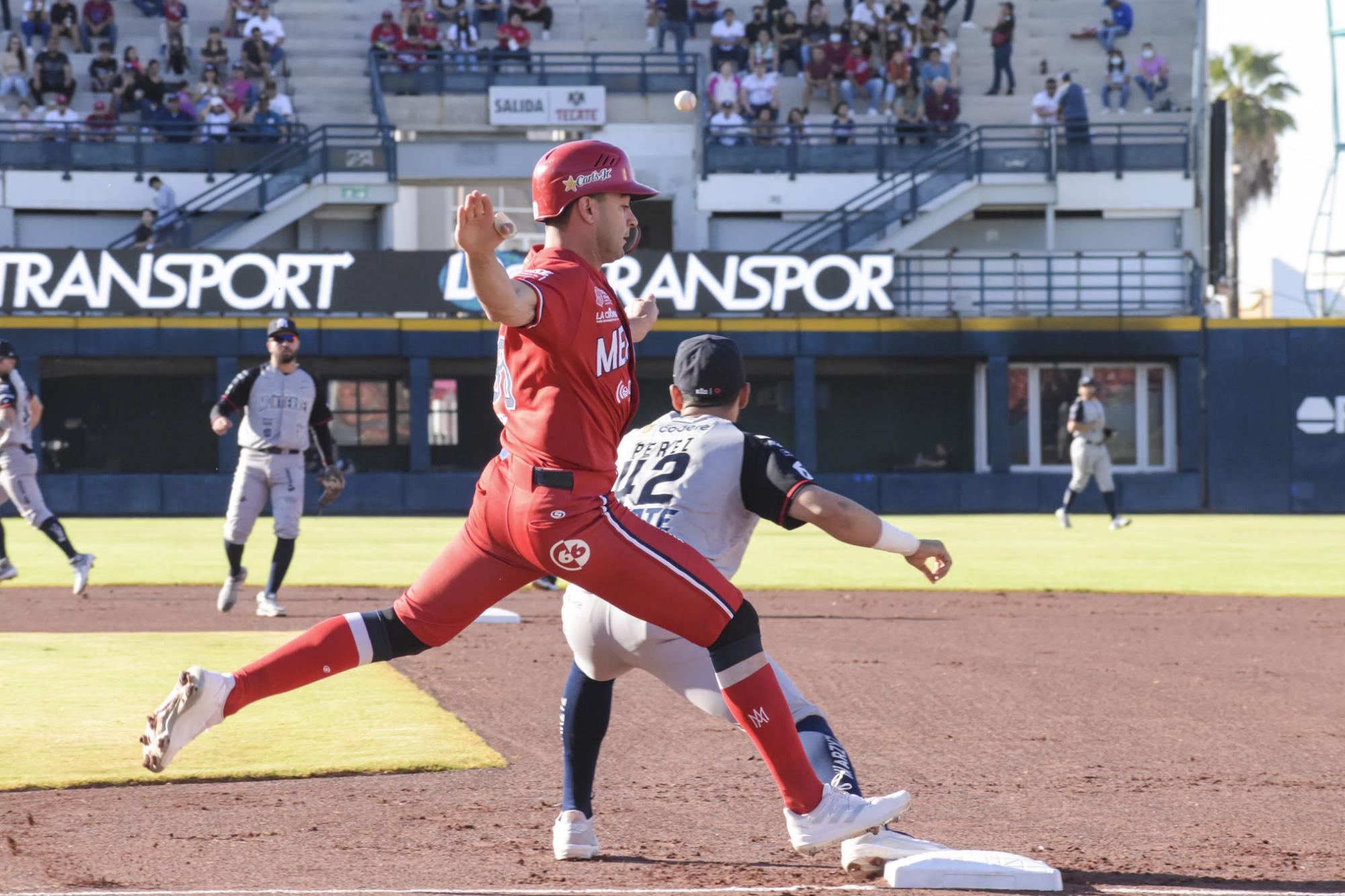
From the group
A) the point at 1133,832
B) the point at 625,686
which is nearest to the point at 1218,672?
the point at 625,686

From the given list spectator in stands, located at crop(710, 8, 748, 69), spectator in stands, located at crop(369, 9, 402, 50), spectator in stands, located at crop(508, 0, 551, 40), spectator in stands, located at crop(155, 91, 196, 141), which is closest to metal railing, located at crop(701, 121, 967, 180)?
spectator in stands, located at crop(710, 8, 748, 69)

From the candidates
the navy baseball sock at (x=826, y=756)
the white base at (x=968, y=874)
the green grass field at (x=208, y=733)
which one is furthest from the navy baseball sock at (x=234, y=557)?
the white base at (x=968, y=874)

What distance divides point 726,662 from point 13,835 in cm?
251

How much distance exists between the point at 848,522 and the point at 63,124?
3062 cm

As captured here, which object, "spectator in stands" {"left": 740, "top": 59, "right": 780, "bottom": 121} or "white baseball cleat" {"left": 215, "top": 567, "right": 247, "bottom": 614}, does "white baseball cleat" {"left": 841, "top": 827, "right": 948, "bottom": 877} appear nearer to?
"white baseball cleat" {"left": 215, "top": 567, "right": 247, "bottom": 614}

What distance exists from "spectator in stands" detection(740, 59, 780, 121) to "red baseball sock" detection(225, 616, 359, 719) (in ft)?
101

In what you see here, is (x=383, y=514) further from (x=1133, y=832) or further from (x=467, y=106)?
(x=1133, y=832)

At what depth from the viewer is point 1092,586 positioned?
50.7 ft

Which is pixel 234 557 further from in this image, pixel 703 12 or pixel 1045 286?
pixel 703 12

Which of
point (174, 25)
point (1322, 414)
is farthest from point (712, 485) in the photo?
point (174, 25)

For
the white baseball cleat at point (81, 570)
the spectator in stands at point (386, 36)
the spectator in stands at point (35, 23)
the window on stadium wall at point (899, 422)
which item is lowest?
the window on stadium wall at point (899, 422)

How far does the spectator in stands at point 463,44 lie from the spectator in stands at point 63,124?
306 inches

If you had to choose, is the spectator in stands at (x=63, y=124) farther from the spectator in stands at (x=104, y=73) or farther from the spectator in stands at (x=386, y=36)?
the spectator in stands at (x=386, y=36)

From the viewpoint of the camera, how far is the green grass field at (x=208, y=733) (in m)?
6.63
